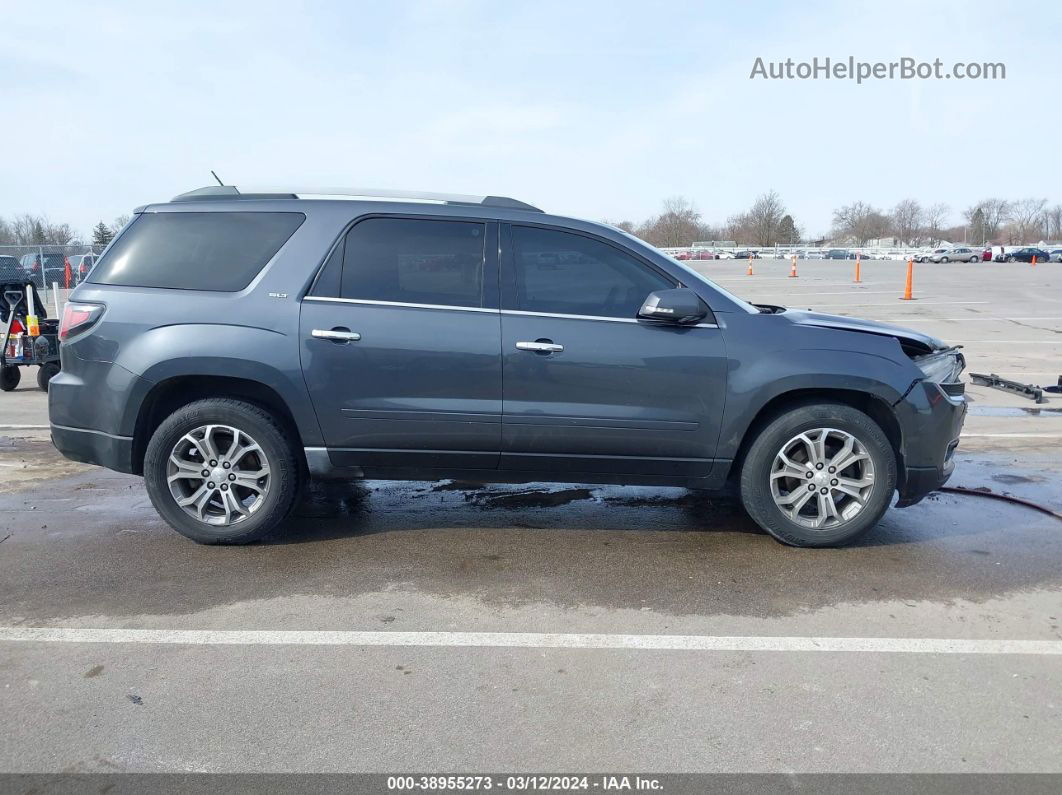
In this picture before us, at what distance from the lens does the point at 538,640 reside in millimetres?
3727

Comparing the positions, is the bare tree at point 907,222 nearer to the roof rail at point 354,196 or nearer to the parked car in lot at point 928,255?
the parked car in lot at point 928,255

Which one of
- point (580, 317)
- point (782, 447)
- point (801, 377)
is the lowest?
point (782, 447)

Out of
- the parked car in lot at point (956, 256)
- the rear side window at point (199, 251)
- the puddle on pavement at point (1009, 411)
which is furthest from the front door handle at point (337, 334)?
the parked car in lot at point (956, 256)

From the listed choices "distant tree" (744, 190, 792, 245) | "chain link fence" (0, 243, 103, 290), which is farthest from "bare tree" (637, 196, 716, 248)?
"chain link fence" (0, 243, 103, 290)

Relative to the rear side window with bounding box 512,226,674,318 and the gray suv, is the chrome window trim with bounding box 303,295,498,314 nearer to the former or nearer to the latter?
the gray suv

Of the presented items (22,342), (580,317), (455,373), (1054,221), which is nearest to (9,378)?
(22,342)

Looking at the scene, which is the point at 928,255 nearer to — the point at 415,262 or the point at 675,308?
the point at 675,308

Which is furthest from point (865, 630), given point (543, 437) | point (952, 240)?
point (952, 240)

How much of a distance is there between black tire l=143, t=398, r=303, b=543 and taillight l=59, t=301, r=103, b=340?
69 centimetres

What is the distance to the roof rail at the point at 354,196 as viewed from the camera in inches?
195

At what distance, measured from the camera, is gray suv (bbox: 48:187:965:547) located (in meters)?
4.70

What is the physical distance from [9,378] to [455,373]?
28.0 ft

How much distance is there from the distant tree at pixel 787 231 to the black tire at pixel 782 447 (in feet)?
356

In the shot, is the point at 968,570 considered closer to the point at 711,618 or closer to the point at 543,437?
the point at 711,618
